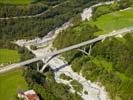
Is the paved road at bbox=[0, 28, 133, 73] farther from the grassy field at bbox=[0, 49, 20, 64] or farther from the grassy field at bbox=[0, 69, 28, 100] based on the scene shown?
the grassy field at bbox=[0, 49, 20, 64]

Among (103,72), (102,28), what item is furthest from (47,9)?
(103,72)

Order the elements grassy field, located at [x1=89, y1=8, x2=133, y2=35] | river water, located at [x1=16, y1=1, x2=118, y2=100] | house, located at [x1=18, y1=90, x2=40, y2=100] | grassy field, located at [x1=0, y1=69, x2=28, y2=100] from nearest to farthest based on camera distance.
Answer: house, located at [x1=18, y1=90, x2=40, y2=100] → grassy field, located at [x1=0, y1=69, x2=28, y2=100] → river water, located at [x1=16, y1=1, x2=118, y2=100] → grassy field, located at [x1=89, y1=8, x2=133, y2=35]

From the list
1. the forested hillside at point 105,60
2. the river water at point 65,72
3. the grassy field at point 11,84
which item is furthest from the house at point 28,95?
the forested hillside at point 105,60

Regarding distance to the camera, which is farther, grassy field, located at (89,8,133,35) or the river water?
grassy field, located at (89,8,133,35)

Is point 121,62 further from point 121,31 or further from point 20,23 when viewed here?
point 20,23

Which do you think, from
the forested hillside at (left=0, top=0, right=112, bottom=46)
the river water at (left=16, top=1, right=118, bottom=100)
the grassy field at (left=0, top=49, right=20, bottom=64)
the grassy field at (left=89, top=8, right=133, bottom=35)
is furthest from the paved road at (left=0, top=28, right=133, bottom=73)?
the forested hillside at (left=0, top=0, right=112, bottom=46)
